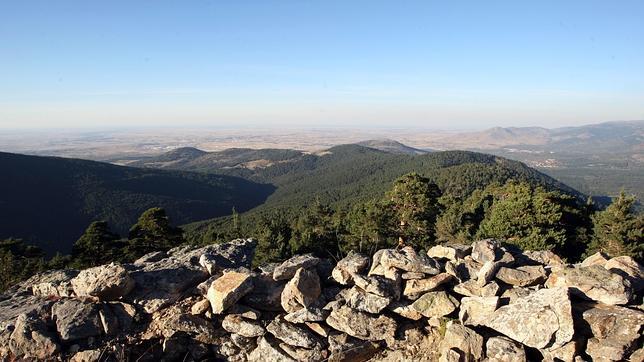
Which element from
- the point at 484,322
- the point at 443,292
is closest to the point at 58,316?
the point at 443,292

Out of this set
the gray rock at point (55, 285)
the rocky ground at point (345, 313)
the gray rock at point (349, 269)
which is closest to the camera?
the rocky ground at point (345, 313)

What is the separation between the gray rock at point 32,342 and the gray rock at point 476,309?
11.8 meters

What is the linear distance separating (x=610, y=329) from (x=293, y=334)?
8.78 metres

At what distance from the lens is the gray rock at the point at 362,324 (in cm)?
1132

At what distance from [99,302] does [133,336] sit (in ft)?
5.65

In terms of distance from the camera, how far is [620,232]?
27031 millimetres

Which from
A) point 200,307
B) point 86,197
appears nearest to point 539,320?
point 200,307

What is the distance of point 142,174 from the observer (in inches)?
7028

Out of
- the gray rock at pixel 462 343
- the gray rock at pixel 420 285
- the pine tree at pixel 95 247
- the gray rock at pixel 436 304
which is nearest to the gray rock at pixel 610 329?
the gray rock at pixel 462 343

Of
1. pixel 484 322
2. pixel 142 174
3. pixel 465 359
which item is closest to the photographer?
pixel 465 359

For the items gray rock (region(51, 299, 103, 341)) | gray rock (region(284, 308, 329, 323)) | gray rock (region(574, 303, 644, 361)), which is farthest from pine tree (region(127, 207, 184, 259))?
gray rock (region(574, 303, 644, 361))

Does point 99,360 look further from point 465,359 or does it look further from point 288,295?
point 465,359

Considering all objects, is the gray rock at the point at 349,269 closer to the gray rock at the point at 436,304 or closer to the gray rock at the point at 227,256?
the gray rock at the point at 436,304

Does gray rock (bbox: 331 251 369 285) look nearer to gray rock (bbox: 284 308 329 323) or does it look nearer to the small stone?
gray rock (bbox: 284 308 329 323)
